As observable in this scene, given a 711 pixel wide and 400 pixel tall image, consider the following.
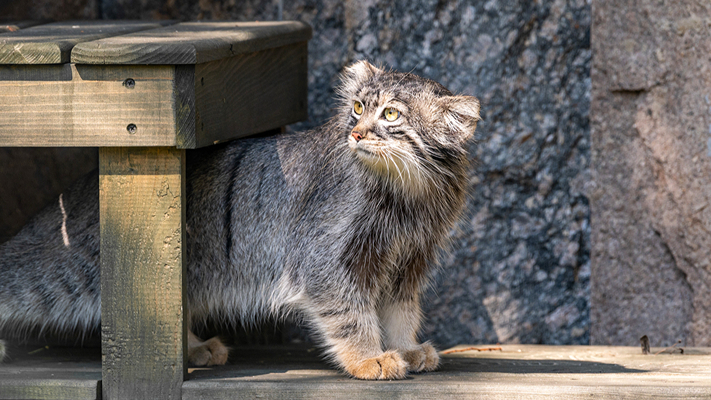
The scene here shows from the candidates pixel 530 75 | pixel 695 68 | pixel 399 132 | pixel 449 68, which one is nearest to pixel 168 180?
pixel 399 132

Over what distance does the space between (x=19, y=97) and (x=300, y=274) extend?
1.24m

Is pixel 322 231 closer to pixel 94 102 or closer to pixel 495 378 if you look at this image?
pixel 495 378

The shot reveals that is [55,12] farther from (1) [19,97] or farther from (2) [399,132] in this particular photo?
(2) [399,132]

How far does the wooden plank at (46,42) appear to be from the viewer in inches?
102

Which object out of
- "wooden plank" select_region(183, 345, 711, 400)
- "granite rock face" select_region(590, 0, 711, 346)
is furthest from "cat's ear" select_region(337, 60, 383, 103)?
"granite rock face" select_region(590, 0, 711, 346)

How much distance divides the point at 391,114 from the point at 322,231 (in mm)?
547

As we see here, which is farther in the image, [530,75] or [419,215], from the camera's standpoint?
[530,75]

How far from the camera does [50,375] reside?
9.62 ft

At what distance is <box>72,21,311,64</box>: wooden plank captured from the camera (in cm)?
256

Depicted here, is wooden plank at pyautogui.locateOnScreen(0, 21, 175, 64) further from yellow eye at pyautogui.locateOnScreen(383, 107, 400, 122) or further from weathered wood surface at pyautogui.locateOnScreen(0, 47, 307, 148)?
yellow eye at pyautogui.locateOnScreen(383, 107, 400, 122)

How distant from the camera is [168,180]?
2.70 metres

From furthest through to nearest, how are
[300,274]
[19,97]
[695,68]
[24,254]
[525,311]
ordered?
[525,311] → [695,68] → [24,254] → [300,274] → [19,97]

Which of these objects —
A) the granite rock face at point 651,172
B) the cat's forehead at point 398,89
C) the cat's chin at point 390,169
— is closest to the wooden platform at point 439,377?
the granite rock face at point 651,172

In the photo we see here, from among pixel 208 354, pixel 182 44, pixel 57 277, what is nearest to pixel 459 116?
pixel 182 44
